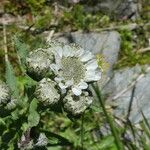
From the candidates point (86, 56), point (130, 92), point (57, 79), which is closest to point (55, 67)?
point (57, 79)

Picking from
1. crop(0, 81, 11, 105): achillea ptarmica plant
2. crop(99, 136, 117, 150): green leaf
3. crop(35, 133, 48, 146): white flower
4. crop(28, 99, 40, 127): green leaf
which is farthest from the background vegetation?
crop(0, 81, 11, 105): achillea ptarmica plant

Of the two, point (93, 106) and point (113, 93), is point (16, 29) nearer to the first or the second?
point (113, 93)

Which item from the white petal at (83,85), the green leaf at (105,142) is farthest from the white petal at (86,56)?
the green leaf at (105,142)

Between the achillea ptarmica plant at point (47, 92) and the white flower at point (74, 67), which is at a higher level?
the white flower at point (74, 67)

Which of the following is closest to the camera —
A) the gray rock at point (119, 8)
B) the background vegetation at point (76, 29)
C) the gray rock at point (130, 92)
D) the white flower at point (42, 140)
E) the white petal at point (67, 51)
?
the white petal at point (67, 51)

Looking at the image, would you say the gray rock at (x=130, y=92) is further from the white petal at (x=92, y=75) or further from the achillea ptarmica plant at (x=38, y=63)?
the achillea ptarmica plant at (x=38, y=63)

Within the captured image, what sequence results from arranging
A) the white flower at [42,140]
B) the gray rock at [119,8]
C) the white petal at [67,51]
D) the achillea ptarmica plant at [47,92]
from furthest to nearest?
1. the gray rock at [119,8]
2. the white flower at [42,140]
3. the white petal at [67,51]
4. the achillea ptarmica plant at [47,92]

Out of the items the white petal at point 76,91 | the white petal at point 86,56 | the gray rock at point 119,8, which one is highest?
the gray rock at point 119,8

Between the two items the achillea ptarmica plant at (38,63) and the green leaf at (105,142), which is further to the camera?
the green leaf at (105,142)
